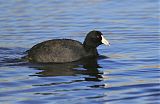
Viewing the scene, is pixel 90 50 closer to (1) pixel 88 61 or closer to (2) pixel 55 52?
(1) pixel 88 61

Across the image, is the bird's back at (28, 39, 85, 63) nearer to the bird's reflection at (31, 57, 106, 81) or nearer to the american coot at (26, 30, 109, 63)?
the american coot at (26, 30, 109, 63)

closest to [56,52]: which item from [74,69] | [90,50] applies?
[90,50]

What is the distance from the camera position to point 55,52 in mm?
14570

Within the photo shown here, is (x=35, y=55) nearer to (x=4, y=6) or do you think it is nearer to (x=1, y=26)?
(x=1, y=26)

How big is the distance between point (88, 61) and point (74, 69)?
1.28 metres

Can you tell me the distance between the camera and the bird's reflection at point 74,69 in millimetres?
12789

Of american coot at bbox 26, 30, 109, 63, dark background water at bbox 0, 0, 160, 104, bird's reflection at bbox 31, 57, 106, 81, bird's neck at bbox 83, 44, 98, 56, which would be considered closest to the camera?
dark background water at bbox 0, 0, 160, 104

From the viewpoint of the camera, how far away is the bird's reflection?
42.0 ft

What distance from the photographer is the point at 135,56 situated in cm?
1446

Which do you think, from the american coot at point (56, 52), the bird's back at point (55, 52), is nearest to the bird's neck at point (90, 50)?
the american coot at point (56, 52)

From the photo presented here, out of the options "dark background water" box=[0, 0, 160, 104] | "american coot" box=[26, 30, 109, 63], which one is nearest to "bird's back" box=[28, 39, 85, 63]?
"american coot" box=[26, 30, 109, 63]

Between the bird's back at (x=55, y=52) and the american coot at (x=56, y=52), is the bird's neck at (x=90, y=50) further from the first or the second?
the bird's back at (x=55, y=52)

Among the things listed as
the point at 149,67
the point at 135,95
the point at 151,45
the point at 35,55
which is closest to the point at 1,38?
the point at 35,55

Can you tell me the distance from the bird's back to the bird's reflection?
272 millimetres
